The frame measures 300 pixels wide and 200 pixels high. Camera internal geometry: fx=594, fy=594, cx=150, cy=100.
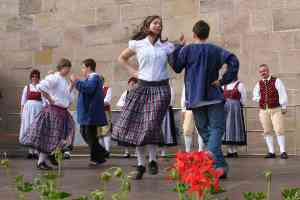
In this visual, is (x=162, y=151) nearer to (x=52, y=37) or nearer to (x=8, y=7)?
(x=52, y=37)

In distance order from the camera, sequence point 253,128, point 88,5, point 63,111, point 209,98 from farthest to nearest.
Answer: point 88,5, point 253,128, point 63,111, point 209,98

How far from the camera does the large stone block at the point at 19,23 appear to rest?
1208 cm

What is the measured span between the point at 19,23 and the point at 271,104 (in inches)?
222

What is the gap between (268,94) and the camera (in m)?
9.23

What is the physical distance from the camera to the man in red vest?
9.12 metres

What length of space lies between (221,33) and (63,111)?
404 cm

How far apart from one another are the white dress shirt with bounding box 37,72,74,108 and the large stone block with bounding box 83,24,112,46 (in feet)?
14.1

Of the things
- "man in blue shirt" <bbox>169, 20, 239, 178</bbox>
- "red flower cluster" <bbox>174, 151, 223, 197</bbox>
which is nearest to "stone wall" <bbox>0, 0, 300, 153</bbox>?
"man in blue shirt" <bbox>169, 20, 239, 178</bbox>

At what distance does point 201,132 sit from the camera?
18.1 feet

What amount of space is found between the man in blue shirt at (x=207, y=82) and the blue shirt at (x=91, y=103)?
7.39 ft

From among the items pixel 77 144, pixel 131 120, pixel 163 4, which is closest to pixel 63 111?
pixel 131 120

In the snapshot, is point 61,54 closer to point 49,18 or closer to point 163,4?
point 49,18

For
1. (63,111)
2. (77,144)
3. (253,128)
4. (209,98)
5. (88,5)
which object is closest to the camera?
(209,98)

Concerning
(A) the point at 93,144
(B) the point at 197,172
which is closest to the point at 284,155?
(A) the point at 93,144
